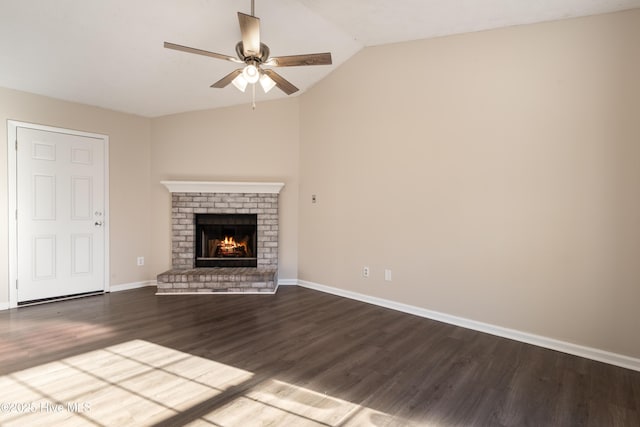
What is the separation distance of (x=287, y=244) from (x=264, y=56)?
9.69ft

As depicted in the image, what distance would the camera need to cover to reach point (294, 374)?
2.35 meters

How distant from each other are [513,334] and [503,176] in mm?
1471

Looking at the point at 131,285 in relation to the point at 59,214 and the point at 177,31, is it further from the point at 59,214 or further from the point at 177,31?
the point at 177,31

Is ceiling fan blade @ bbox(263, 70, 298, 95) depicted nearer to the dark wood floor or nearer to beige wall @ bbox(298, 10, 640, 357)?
beige wall @ bbox(298, 10, 640, 357)

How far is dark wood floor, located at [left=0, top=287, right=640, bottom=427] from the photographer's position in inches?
75.1

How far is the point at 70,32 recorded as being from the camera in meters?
2.85

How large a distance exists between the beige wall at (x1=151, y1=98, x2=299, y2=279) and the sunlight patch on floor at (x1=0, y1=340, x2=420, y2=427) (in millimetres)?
2725

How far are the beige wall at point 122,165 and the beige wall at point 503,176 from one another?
2946 millimetres

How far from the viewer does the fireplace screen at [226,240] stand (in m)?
4.98

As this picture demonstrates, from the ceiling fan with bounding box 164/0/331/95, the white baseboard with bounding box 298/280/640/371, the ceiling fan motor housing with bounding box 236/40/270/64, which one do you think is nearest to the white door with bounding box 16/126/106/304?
the ceiling fan with bounding box 164/0/331/95

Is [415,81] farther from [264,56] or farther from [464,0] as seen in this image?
[264,56]

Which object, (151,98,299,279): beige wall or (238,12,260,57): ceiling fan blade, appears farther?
(151,98,299,279): beige wall

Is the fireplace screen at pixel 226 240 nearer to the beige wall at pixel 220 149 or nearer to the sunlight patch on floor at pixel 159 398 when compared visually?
the beige wall at pixel 220 149

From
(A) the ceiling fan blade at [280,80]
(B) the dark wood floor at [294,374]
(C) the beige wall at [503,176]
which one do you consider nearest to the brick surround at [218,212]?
(C) the beige wall at [503,176]
